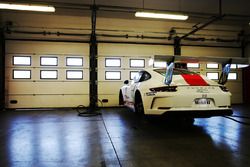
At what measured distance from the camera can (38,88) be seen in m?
8.74

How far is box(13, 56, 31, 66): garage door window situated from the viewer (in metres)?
8.67

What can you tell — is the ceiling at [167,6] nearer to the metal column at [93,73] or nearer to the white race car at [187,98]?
the metal column at [93,73]

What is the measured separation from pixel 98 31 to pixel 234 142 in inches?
304

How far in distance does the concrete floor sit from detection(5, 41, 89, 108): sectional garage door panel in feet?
16.0

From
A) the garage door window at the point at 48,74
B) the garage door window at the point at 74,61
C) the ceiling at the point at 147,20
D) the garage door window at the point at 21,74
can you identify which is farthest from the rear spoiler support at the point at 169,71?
the garage door window at the point at 21,74

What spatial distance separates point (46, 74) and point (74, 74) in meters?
1.19

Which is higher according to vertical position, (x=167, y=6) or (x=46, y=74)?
(x=167, y=6)

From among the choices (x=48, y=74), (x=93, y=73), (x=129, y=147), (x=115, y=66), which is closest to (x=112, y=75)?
(x=115, y=66)

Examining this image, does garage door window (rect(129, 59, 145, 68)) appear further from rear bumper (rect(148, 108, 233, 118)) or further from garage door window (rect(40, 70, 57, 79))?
rear bumper (rect(148, 108, 233, 118))

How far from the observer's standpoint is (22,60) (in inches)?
344

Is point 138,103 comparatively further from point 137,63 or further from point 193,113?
point 137,63

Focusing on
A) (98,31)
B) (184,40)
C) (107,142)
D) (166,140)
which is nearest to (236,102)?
(184,40)

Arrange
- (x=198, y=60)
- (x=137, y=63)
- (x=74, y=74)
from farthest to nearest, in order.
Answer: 1. (x=137, y=63)
2. (x=74, y=74)
3. (x=198, y=60)

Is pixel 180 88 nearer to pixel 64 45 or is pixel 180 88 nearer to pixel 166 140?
pixel 166 140
